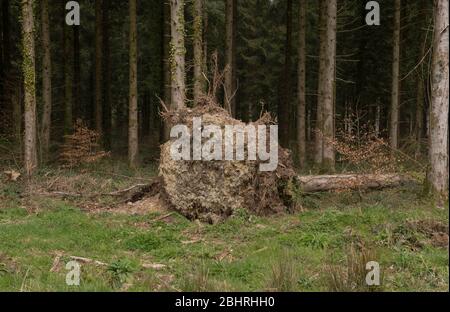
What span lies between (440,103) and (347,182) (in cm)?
331

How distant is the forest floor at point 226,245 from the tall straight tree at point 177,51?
4.16m

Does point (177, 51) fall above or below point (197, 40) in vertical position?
below

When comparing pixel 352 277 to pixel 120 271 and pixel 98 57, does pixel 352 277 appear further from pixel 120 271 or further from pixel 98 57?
pixel 98 57

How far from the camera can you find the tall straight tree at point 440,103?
11.4 metres

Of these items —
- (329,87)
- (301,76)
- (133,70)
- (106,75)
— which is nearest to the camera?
(329,87)

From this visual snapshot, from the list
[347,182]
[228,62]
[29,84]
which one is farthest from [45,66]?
[347,182]

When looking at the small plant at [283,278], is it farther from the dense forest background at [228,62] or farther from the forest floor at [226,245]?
the dense forest background at [228,62]

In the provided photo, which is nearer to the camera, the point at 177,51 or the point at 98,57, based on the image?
the point at 177,51

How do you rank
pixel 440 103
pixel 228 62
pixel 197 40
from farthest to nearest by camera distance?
pixel 228 62 < pixel 197 40 < pixel 440 103

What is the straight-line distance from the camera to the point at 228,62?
872 inches

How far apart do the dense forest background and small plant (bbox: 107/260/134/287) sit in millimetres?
9722

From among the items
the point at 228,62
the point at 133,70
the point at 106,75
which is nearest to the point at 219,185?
the point at 133,70

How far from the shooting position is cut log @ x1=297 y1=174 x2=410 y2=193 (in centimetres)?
1385

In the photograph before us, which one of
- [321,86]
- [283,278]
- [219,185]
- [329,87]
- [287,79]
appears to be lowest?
[283,278]
